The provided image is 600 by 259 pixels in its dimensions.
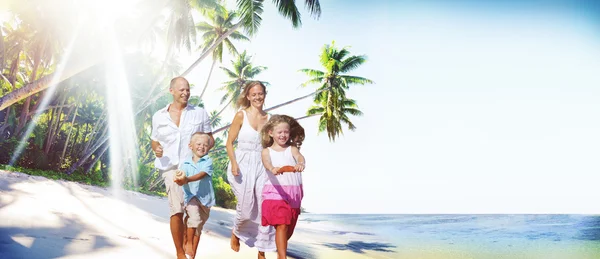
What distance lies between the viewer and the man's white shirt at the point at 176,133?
14.2 feet

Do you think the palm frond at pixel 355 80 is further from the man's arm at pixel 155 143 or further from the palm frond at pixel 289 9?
the man's arm at pixel 155 143

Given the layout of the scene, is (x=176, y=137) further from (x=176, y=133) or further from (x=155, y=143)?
(x=155, y=143)

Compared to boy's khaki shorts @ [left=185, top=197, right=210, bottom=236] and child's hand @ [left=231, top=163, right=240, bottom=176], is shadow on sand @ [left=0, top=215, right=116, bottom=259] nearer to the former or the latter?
boy's khaki shorts @ [left=185, top=197, right=210, bottom=236]

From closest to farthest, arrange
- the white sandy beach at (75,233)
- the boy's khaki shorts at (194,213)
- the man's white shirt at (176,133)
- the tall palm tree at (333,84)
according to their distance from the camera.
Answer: the boy's khaki shorts at (194,213)
the man's white shirt at (176,133)
the white sandy beach at (75,233)
the tall palm tree at (333,84)

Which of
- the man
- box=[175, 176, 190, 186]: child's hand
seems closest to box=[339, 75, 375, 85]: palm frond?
the man

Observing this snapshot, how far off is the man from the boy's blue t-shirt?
0.47 feet

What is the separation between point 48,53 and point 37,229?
18024 mm

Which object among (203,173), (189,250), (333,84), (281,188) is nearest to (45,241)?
(189,250)

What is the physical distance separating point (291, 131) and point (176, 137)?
1.12 metres

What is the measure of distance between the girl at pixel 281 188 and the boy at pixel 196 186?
563mm

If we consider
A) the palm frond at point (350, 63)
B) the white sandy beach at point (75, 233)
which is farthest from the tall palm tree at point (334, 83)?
the white sandy beach at point (75, 233)

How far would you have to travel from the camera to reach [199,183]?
4168 millimetres

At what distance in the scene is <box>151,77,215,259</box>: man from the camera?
4.29 m

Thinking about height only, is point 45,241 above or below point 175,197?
below
